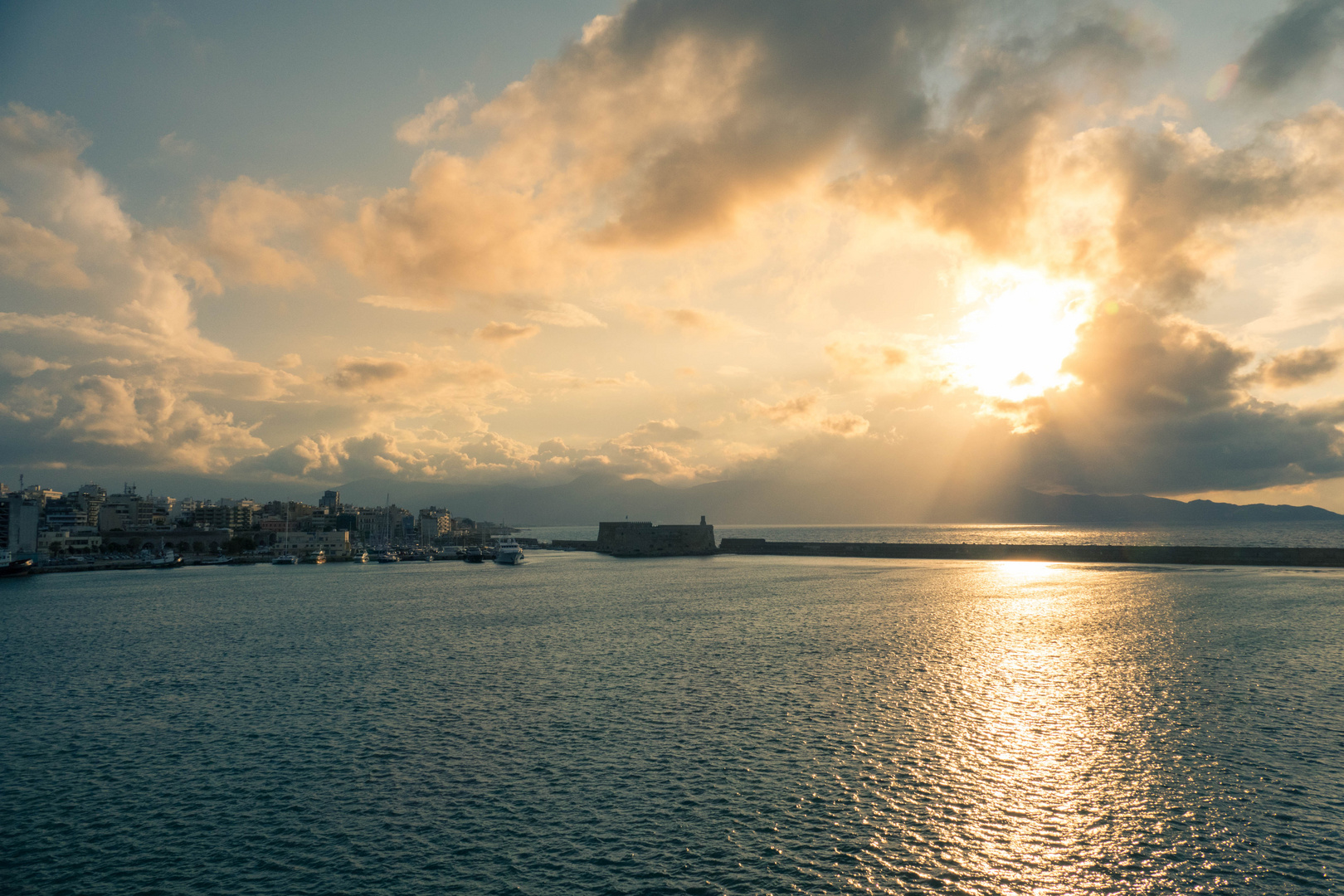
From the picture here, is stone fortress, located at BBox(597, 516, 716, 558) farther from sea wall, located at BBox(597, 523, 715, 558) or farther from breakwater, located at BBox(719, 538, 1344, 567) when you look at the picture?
breakwater, located at BBox(719, 538, 1344, 567)

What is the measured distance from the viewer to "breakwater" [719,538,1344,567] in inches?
4678

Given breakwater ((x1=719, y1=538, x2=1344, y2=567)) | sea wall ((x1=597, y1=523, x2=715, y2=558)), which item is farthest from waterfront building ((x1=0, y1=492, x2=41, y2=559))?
breakwater ((x1=719, y1=538, x2=1344, y2=567))

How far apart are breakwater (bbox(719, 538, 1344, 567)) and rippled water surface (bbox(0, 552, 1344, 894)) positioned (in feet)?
265

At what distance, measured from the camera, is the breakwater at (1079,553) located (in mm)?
118812

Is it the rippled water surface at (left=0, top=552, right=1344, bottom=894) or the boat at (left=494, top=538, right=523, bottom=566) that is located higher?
the rippled water surface at (left=0, top=552, right=1344, bottom=894)

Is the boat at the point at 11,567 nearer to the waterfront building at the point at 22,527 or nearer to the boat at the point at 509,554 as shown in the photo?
the waterfront building at the point at 22,527

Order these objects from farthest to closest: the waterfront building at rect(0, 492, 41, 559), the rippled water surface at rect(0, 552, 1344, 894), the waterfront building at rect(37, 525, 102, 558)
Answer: the waterfront building at rect(37, 525, 102, 558)
the waterfront building at rect(0, 492, 41, 559)
the rippled water surface at rect(0, 552, 1344, 894)

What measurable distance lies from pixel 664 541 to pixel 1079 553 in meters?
95.7

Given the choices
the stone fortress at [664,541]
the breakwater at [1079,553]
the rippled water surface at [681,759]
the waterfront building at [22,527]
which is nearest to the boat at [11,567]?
the waterfront building at [22,527]

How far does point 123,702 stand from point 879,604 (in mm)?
62953

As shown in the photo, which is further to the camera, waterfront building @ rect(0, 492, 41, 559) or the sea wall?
the sea wall

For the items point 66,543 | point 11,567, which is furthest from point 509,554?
point 66,543

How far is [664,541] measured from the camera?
579 feet

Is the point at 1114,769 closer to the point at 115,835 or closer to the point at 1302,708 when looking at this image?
the point at 1302,708
